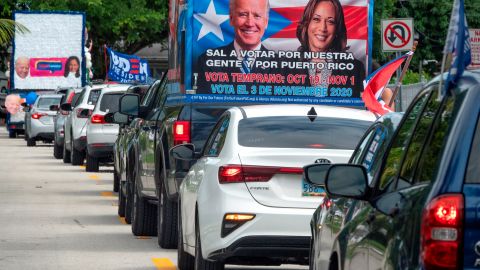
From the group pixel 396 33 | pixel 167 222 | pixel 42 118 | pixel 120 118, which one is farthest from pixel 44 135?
pixel 167 222

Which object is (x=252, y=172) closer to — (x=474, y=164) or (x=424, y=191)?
(x=424, y=191)

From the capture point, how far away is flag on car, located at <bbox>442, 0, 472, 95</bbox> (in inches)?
206

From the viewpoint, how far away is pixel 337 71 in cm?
1653

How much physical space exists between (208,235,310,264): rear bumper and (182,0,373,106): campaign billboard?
4875mm

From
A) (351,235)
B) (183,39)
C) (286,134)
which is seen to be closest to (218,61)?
(183,39)

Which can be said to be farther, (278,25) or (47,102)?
(47,102)

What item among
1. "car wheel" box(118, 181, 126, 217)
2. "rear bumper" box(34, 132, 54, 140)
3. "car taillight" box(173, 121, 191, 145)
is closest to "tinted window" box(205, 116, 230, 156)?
"car taillight" box(173, 121, 191, 145)

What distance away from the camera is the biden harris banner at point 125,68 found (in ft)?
162

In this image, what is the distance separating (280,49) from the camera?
16.3 m

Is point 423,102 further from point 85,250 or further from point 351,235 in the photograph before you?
point 85,250

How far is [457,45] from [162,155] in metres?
10.3

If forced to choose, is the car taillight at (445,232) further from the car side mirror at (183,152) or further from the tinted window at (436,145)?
the car side mirror at (183,152)

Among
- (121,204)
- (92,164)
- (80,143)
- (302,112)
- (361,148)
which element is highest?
(361,148)

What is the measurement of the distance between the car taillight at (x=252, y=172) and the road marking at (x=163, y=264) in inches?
96.8
